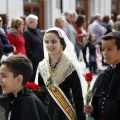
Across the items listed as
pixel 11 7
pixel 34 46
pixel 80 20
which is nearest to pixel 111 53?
pixel 34 46

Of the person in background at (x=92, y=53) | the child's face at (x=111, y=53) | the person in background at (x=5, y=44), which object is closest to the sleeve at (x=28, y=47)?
the person in background at (x=5, y=44)

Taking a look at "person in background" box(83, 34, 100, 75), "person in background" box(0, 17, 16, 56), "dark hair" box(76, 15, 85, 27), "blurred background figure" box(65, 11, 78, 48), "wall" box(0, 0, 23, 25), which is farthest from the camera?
"wall" box(0, 0, 23, 25)

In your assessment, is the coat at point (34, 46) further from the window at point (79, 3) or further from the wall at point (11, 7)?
the window at point (79, 3)

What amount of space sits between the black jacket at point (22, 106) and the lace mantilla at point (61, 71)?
2.94 feet

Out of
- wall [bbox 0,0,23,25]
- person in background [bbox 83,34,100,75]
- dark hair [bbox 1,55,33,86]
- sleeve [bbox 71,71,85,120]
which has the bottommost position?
person in background [bbox 83,34,100,75]

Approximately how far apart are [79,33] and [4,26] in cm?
285

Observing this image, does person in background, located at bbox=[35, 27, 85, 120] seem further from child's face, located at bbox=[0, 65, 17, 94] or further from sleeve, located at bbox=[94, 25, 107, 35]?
sleeve, located at bbox=[94, 25, 107, 35]

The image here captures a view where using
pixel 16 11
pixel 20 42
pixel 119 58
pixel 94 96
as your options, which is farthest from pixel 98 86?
pixel 16 11

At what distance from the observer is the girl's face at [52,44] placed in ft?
11.4

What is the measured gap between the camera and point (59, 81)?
3.49 meters

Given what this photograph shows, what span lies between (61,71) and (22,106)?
39.3 inches

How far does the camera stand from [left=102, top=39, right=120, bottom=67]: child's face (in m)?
2.92

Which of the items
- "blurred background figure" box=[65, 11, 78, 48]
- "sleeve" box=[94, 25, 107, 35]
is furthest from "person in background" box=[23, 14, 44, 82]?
"sleeve" box=[94, 25, 107, 35]

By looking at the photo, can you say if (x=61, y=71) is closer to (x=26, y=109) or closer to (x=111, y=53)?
(x=111, y=53)
